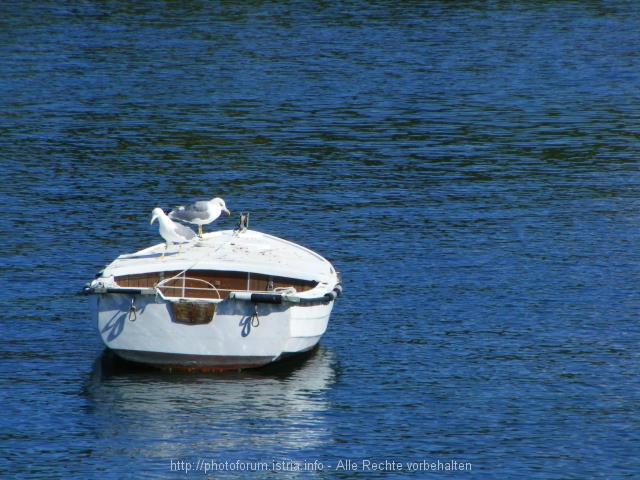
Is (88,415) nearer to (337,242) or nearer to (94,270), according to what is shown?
(94,270)

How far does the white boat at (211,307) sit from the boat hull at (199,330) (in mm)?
23

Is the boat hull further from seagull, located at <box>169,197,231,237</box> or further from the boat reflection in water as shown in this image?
seagull, located at <box>169,197,231,237</box>

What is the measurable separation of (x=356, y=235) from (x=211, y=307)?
1461 cm

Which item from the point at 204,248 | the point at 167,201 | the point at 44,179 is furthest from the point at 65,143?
the point at 204,248

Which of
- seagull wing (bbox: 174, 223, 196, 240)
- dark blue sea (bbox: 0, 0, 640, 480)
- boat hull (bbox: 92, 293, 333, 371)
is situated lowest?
dark blue sea (bbox: 0, 0, 640, 480)

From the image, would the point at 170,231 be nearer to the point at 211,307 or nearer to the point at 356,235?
the point at 211,307

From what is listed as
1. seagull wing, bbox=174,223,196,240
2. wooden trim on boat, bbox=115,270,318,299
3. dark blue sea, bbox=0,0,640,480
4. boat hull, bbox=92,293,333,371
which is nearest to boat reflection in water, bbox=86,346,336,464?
dark blue sea, bbox=0,0,640,480

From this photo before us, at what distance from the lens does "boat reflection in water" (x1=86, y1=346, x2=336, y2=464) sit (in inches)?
1033

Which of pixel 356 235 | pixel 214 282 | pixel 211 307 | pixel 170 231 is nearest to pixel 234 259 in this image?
pixel 214 282

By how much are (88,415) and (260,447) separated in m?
4.27

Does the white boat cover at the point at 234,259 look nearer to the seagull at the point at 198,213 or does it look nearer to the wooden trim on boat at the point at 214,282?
the wooden trim on boat at the point at 214,282

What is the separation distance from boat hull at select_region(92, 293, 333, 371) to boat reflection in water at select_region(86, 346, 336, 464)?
18.3 inches

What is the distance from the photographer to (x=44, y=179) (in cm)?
5172

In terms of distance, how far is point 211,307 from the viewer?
96.2ft
